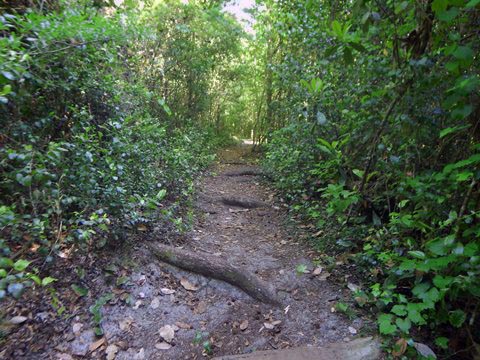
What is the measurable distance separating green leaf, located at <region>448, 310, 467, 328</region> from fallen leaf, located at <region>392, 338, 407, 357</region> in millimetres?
355

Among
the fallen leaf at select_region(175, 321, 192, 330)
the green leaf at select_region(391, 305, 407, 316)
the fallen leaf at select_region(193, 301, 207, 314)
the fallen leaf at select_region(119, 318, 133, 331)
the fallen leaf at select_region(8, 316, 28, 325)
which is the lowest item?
the fallen leaf at select_region(175, 321, 192, 330)

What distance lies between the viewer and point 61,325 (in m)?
2.31

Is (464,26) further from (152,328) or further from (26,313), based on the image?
(26,313)

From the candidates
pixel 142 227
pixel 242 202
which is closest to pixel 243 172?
pixel 242 202

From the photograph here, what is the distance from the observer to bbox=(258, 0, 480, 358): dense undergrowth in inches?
78.7

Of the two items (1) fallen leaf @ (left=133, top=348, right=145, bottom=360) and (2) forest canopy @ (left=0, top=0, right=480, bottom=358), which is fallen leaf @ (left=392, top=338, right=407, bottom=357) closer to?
(2) forest canopy @ (left=0, top=0, right=480, bottom=358)

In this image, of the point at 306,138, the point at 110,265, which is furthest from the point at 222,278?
the point at 306,138

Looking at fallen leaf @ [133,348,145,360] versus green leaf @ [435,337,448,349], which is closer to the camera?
green leaf @ [435,337,448,349]

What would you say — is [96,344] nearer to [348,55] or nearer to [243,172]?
[348,55]

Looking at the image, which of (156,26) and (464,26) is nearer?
(464,26)

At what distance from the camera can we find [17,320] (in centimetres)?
214

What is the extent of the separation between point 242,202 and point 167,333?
11.2 ft

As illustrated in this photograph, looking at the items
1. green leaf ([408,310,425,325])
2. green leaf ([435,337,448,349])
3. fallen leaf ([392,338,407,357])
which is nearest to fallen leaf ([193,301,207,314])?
fallen leaf ([392,338,407,357])

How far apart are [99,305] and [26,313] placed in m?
0.50
